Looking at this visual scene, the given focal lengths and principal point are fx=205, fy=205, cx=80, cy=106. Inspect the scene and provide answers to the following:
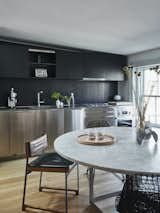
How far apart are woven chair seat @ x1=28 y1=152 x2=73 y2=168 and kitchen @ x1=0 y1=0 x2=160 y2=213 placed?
48 centimetres

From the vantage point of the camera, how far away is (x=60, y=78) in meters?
4.50

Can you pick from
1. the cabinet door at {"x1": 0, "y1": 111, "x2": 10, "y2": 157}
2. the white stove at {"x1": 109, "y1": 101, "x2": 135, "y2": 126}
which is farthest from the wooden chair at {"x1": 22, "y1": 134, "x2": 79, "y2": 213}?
the white stove at {"x1": 109, "y1": 101, "x2": 135, "y2": 126}

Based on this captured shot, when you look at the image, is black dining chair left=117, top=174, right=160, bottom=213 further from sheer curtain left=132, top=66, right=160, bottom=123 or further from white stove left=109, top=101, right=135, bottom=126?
sheer curtain left=132, top=66, right=160, bottom=123

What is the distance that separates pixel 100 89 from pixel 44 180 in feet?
10.4

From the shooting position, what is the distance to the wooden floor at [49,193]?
85.5 inches

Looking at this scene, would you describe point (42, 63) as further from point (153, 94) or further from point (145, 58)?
point (153, 94)

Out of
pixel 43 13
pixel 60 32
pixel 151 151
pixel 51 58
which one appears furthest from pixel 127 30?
pixel 151 151

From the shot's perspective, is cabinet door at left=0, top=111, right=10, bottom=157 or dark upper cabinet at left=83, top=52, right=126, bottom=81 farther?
dark upper cabinet at left=83, top=52, right=126, bottom=81

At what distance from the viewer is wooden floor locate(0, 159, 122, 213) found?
2.17 metres

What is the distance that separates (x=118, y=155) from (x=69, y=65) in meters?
3.28

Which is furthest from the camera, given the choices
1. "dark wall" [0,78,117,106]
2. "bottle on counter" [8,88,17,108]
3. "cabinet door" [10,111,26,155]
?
"dark wall" [0,78,117,106]

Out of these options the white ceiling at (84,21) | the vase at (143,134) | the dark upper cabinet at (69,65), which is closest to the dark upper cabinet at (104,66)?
the dark upper cabinet at (69,65)

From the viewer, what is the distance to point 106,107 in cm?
474

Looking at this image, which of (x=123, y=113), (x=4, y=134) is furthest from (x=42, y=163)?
(x=123, y=113)
